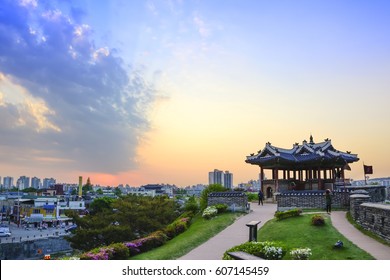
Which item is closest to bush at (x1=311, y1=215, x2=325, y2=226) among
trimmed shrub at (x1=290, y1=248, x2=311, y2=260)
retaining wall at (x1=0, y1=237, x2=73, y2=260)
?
trimmed shrub at (x1=290, y1=248, x2=311, y2=260)

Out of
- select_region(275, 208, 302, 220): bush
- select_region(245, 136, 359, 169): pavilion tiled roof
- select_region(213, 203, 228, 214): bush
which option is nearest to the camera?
select_region(275, 208, 302, 220): bush

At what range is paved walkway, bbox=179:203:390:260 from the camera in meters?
12.5

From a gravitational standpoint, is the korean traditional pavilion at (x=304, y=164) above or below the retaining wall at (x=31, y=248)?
above

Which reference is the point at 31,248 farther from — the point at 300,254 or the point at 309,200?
the point at 300,254

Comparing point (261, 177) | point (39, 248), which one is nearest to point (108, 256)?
point (261, 177)

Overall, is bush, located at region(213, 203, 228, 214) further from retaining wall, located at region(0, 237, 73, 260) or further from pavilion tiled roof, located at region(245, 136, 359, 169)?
retaining wall, located at region(0, 237, 73, 260)

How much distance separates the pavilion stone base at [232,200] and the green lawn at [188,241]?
143 centimetres

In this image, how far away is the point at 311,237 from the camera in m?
14.5

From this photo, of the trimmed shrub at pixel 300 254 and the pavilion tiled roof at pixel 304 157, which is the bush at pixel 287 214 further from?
the pavilion tiled roof at pixel 304 157

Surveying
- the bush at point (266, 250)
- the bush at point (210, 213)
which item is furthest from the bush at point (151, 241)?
the bush at point (266, 250)

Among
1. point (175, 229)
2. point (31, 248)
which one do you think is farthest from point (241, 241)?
point (31, 248)

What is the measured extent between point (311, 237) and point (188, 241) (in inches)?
221

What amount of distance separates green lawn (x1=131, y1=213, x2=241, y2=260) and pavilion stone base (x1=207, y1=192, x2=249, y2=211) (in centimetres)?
143

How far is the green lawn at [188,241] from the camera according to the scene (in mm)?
14663
